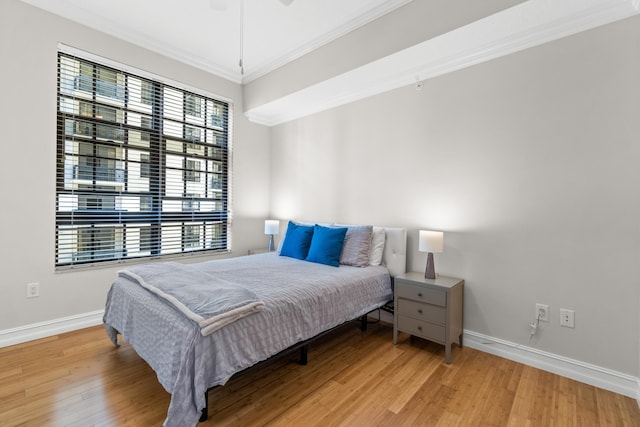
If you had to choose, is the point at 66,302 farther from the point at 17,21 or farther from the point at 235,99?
the point at 235,99

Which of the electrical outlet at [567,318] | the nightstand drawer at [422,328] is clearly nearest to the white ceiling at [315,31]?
the electrical outlet at [567,318]

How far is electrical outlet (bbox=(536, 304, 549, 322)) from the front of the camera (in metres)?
2.26

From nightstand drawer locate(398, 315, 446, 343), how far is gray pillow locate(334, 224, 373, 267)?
63 centimetres

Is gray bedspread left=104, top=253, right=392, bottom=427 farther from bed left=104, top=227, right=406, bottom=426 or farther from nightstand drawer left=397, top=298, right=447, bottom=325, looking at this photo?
nightstand drawer left=397, top=298, right=447, bottom=325

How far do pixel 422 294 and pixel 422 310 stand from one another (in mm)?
134

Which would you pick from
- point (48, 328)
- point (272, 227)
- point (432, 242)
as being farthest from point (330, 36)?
point (48, 328)

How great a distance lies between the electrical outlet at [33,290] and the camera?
2.61 meters

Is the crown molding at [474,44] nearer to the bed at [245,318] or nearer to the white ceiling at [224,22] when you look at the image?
the white ceiling at [224,22]

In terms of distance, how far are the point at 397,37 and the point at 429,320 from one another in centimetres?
241

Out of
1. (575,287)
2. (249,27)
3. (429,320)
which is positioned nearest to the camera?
(575,287)

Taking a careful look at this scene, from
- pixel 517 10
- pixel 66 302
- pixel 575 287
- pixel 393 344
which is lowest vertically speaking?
pixel 393 344

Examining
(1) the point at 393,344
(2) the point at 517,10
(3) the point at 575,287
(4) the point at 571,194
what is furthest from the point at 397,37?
(1) the point at 393,344

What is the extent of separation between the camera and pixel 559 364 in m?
2.19

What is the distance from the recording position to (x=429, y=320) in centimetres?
245
